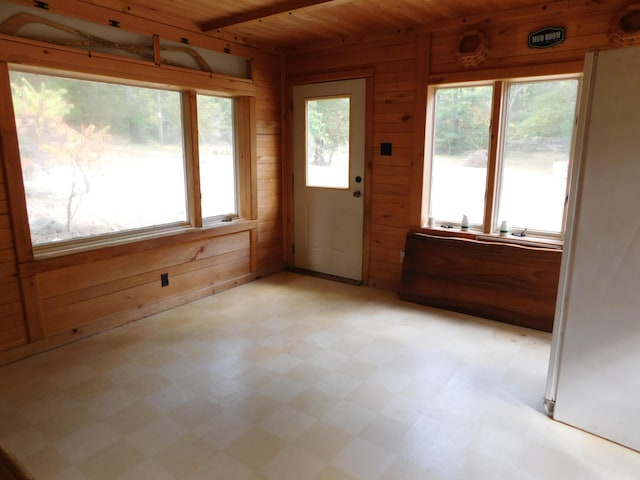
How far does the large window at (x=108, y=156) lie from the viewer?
9.29 feet

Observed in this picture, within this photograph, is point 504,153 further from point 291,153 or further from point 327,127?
point 291,153

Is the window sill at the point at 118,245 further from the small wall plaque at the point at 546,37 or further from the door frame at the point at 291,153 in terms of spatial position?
the small wall plaque at the point at 546,37

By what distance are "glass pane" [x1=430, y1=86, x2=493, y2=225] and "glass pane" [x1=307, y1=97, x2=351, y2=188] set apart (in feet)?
3.00

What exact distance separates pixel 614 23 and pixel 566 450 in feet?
8.78

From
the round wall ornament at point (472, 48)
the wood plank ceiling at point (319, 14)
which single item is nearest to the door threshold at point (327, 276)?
the round wall ornament at point (472, 48)

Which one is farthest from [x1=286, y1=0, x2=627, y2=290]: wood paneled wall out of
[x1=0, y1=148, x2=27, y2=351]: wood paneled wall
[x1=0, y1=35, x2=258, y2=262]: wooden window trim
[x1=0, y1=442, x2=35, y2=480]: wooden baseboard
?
[x1=0, y1=442, x2=35, y2=480]: wooden baseboard

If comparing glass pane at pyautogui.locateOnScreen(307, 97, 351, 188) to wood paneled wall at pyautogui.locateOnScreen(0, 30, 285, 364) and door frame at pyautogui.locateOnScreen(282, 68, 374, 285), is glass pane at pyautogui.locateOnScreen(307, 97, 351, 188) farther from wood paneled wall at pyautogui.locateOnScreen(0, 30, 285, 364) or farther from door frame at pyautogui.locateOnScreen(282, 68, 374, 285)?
wood paneled wall at pyautogui.locateOnScreen(0, 30, 285, 364)

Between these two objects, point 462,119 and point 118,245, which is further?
point 462,119

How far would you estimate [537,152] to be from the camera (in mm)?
3320

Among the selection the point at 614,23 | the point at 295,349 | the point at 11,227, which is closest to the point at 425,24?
the point at 614,23

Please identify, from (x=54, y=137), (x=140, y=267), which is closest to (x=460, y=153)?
(x=140, y=267)

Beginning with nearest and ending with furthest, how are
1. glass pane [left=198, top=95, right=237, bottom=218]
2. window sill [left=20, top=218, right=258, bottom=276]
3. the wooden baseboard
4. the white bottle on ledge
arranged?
1. the wooden baseboard
2. window sill [left=20, top=218, right=258, bottom=276]
3. the white bottle on ledge
4. glass pane [left=198, top=95, right=237, bottom=218]

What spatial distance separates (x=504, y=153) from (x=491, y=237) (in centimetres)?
70

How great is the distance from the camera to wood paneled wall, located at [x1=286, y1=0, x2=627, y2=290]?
3006mm
